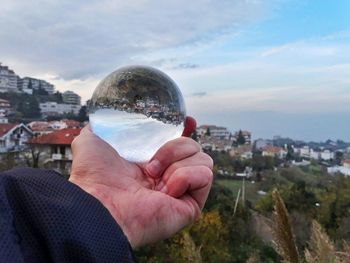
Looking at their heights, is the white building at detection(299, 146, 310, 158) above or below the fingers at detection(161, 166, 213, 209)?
below

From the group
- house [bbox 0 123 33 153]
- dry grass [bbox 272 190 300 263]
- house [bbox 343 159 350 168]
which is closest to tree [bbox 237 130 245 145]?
house [bbox 343 159 350 168]

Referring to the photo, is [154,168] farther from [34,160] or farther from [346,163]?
[346,163]

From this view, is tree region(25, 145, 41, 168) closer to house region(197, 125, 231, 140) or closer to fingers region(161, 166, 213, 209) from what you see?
house region(197, 125, 231, 140)

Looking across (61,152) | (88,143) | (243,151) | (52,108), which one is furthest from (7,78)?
(88,143)

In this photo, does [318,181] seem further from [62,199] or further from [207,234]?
[62,199]

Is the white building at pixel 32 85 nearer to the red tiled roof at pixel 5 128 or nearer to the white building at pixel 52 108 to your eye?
the white building at pixel 52 108

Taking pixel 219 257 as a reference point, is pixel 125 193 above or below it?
above

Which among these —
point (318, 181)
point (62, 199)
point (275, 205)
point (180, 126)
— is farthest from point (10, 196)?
point (318, 181)

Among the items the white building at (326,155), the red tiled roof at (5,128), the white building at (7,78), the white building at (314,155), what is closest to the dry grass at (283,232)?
the red tiled roof at (5,128)
